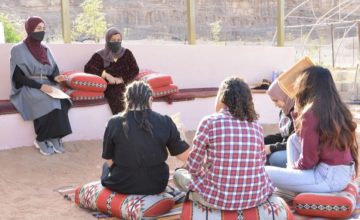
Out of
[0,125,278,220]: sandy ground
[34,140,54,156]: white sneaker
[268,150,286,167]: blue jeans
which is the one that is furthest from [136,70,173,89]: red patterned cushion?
[268,150,286,167]: blue jeans

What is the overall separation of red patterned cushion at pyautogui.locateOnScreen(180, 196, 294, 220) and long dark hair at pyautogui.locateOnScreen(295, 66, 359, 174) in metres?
0.51

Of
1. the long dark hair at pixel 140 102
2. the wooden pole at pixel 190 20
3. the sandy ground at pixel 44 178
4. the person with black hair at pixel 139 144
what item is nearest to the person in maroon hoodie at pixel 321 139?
the person with black hair at pixel 139 144

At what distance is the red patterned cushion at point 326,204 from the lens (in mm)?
3186

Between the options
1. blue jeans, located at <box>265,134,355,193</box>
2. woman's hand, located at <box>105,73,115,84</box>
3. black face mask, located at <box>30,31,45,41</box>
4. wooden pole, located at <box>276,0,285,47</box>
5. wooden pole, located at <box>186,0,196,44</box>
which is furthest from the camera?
wooden pole, located at <box>276,0,285,47</box>

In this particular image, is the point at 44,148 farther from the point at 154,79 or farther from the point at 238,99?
the point at 238,99

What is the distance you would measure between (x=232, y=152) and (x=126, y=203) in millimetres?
814

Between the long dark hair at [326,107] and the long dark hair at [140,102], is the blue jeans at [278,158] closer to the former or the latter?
the long dark hair at [326,107]

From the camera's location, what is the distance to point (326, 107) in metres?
3.12

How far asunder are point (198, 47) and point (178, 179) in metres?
4.29

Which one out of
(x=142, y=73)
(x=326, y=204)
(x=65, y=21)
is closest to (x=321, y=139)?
(x=326, y=204)

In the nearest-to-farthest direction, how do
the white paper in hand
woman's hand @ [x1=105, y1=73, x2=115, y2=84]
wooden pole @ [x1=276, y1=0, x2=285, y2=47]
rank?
the white paper in hand
woman's hand @ [x1=105, y1=73, x2=115, y2=84]
wooden pole @ [x1=276, y1=0, x2=285, y2=47]

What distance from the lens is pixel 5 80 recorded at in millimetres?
5750

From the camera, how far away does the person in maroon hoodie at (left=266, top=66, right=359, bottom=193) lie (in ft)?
10.3

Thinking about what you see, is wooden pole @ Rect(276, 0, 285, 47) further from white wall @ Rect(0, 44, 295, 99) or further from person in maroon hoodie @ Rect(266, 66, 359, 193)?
person in maroon hoodie @ Rect(266, 66, 359, 193)
